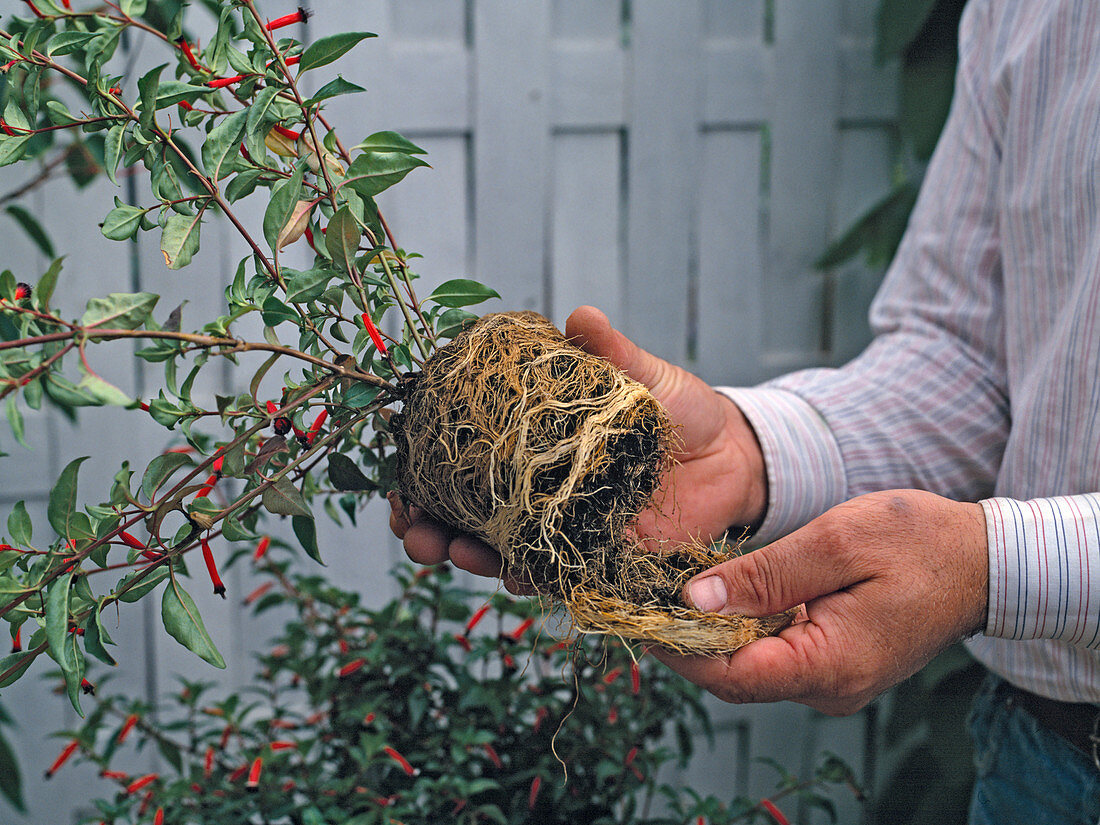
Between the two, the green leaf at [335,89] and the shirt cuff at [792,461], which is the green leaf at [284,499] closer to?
the green leaf at [335,89]

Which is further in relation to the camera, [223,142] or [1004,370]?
[1004,370]

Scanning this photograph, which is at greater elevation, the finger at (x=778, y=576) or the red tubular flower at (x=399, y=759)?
the finger at (x=778, y=576)

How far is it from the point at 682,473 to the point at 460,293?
35 cm

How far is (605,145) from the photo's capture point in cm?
153

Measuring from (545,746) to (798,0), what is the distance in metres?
1.43

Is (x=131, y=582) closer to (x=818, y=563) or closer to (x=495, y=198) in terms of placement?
(x=818, y=563)

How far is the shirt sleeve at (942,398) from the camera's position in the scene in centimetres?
96

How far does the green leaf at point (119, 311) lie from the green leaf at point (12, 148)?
0.46 feet

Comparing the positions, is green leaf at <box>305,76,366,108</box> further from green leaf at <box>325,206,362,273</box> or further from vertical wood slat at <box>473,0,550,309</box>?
vertical wood slat at <box>473,0,550,309</box>

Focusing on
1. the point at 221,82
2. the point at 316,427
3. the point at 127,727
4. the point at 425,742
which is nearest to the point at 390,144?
the point at 221,82

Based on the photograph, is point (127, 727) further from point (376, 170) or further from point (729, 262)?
point (729, 262)

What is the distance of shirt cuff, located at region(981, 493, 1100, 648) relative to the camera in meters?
0.67

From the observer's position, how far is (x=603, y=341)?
2.44 ft

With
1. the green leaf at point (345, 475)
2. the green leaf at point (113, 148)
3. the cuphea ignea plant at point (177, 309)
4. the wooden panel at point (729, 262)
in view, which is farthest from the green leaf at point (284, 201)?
the wooden panel at point (729, 262)
